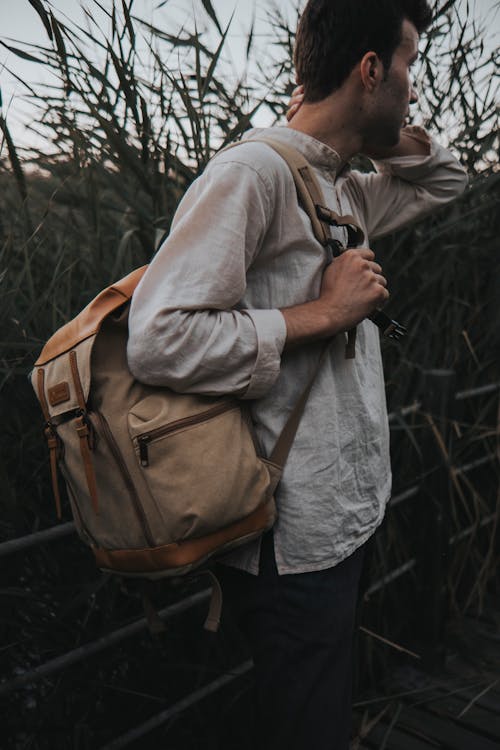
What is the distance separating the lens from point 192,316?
3.37 ft

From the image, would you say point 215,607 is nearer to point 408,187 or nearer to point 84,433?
point 84,433

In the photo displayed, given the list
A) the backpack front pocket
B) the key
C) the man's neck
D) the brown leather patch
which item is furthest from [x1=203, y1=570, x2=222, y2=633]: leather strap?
the man's neck

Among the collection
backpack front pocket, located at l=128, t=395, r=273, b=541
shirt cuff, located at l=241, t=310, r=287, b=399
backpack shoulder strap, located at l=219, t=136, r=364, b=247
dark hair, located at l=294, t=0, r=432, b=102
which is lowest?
backpack front pocket, located at l=128, t=395, r=273, b=541

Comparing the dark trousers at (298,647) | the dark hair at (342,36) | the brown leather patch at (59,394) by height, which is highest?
the dark hair at (342,36)

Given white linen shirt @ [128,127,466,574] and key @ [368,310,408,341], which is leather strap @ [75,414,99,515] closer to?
white linen shirt @ [128,127,466,574]

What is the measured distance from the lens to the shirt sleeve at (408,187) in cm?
159

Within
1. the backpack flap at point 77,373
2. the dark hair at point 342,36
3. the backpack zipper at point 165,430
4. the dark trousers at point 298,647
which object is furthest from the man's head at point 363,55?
the dark trousers at point 298,647

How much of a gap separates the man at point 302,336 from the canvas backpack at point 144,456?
0.05 meters

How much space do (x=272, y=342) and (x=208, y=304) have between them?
0.36ft

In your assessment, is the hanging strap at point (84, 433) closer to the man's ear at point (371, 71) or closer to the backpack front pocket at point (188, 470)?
the backpack front pocket at point (188, 470)

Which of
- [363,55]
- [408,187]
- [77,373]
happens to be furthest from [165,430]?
[408,187]

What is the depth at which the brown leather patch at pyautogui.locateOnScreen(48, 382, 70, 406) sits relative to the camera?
3.49ft

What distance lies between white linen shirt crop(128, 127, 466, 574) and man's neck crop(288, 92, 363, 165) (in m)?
0.03

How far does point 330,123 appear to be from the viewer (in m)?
1.23
